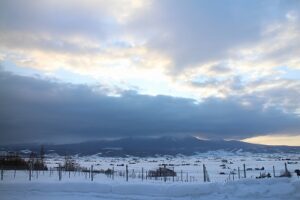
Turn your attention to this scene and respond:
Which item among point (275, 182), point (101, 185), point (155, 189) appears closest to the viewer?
point (275, 182)

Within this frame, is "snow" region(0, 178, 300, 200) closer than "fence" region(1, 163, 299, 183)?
Yes

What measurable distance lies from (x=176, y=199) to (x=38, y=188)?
40.2ft

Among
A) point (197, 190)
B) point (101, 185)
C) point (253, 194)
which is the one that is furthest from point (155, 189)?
point (253, 194)

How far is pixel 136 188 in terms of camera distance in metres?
24.7

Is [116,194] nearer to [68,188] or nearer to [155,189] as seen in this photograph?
[155,189]

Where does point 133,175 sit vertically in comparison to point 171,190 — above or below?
below

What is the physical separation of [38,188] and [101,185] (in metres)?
5.40

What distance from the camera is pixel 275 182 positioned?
66.8ft

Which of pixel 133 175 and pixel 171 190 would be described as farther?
pixel 133 175

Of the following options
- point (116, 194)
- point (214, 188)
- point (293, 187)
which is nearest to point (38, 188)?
point (116, 194)

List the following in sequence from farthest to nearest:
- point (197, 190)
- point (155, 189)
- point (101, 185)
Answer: point (101, 185) < point (155, 189) < point (197, 190)

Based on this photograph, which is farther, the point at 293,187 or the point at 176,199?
the point at 176,199

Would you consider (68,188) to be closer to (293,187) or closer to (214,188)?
(214,188)

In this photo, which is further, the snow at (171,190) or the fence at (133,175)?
the fence at (133,175)
